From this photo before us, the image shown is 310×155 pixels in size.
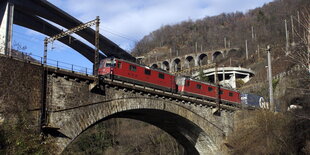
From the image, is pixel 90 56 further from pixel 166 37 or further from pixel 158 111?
pixel 166 37

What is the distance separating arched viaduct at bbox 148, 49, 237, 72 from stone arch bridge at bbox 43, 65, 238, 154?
5517 centimetres

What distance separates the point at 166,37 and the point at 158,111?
108 m

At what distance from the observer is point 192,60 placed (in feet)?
320

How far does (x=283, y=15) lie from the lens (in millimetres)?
96000

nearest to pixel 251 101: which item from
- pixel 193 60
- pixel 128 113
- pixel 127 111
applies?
pixel 128 113

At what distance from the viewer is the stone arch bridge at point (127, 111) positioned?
2005 centimetres

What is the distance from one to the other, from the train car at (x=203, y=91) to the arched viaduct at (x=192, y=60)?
5045 centimetres

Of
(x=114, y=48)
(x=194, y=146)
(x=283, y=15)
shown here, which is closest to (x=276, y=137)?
(x=194, y=146)

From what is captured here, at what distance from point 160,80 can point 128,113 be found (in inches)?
170

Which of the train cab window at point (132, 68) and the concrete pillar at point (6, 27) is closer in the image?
the concrete pillar at point (6, 27)

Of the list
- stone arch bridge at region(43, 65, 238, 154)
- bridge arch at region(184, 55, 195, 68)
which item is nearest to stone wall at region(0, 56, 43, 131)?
stone arch bridge at region(43, 65, 238, 154)

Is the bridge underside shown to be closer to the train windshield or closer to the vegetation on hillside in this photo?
the train windshield

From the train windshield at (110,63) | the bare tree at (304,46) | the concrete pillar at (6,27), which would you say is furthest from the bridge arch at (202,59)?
the bare tree at (304,46)

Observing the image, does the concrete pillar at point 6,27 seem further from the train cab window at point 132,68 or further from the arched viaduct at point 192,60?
the arched viaduct at point 192,60
